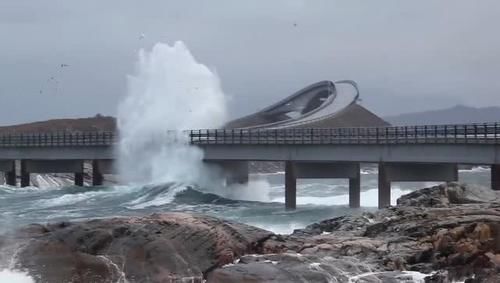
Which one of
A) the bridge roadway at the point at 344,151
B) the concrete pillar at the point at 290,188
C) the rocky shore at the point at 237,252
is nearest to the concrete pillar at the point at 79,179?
the bridge roadway at the point at 344,151

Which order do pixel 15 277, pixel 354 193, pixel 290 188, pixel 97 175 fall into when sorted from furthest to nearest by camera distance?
pixel 97 175 → pixel 290 188 → pixel 354 193 → pixel 15 277

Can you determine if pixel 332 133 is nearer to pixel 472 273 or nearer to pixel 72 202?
pixel 72 202

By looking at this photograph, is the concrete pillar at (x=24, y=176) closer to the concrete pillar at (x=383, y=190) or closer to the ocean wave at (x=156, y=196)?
the ocean wave at (x=156, y=196)

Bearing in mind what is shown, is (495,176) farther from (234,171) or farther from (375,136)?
(234,171)

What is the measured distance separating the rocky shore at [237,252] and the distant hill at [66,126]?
12761 cm

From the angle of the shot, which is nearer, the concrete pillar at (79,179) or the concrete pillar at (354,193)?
the concrete pillar at (354,193)

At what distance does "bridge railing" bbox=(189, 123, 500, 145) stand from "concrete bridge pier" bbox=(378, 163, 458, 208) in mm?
1786

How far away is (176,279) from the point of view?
2205 cm

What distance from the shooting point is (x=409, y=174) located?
5569cm

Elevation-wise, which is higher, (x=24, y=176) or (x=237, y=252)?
(x=237, y=252)

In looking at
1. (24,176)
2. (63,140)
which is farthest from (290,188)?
(24,176)

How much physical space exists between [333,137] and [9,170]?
41383 millimetres

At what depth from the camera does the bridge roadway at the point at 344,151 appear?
50719mm

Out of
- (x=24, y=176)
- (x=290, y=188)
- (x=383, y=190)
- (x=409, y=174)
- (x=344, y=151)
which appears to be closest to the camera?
(x=383, y=190)
